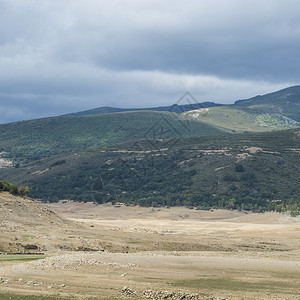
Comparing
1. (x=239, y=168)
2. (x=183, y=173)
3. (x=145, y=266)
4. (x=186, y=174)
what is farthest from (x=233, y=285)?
(x=183, y=173)

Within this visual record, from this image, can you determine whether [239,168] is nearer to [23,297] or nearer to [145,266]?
[145,266]

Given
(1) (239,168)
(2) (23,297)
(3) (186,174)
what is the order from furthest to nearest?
(3) (186,174) → (1) (239,168) → (2) (23,297)

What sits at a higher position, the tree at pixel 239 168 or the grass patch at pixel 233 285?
the tree at pixel 239 168

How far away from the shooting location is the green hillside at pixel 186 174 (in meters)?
90.8

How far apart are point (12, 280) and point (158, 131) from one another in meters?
167

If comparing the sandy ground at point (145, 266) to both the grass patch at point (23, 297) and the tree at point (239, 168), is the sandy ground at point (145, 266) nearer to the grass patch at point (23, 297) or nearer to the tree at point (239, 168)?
the grass patch at point (23, 297)

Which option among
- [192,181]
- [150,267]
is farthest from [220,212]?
[150,267]

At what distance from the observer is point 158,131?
192000 mm

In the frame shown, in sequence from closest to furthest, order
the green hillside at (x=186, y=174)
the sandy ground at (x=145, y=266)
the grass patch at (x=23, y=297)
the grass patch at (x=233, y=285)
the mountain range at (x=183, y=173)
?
the grass patch at (x=23, y=297)
the sandy ground at (x=145, y=266)
the grass patch at (x=233, y=285)
the green hillside at (x=186, y=174)
the mountain range at (x=183, y=173)

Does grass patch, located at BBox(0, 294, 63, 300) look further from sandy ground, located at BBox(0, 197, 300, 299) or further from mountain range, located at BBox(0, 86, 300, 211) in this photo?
mountain range, located at BBox(0, 86, 300, 211)

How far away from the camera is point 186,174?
104000 millimetres

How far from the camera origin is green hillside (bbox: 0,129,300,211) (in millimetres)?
90750

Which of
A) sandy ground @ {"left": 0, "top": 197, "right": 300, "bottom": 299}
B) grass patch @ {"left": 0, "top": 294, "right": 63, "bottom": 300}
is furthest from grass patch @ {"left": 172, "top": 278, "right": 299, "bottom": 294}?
grass patch @ {"left": 0, "top": 294, "right": 63, "bottom": 300}

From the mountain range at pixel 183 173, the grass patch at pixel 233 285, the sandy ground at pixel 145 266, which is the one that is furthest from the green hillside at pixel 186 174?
the grass patch at pixel 233 285
